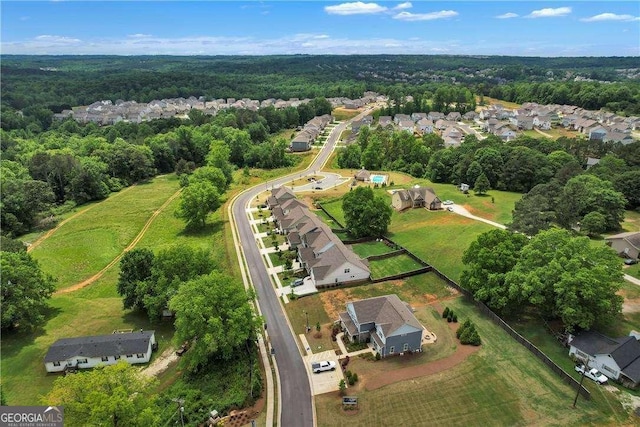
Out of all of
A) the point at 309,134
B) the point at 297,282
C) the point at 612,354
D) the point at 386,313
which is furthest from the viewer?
the point at 309,134

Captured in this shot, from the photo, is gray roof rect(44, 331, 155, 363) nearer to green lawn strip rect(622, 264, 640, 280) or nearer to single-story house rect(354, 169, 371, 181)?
green lawn strip rect(622, 264, 640, 280)

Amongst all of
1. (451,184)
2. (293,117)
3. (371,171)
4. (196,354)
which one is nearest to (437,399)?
(196,354)

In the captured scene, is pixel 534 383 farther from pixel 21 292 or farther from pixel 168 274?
pixel 21 292

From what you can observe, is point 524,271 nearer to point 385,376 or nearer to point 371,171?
point 385,376

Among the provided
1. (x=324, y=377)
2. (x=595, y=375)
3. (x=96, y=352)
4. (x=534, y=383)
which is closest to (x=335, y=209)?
(x=324, y=377)

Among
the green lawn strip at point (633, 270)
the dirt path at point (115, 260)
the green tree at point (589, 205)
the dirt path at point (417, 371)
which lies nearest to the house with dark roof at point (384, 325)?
the dirt path at point (417, 371)

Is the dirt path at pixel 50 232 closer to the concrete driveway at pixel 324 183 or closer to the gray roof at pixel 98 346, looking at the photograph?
the gray roof at pixel 98 346

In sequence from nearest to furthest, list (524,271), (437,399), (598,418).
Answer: (598,418) → (437,399) → (524,271)
